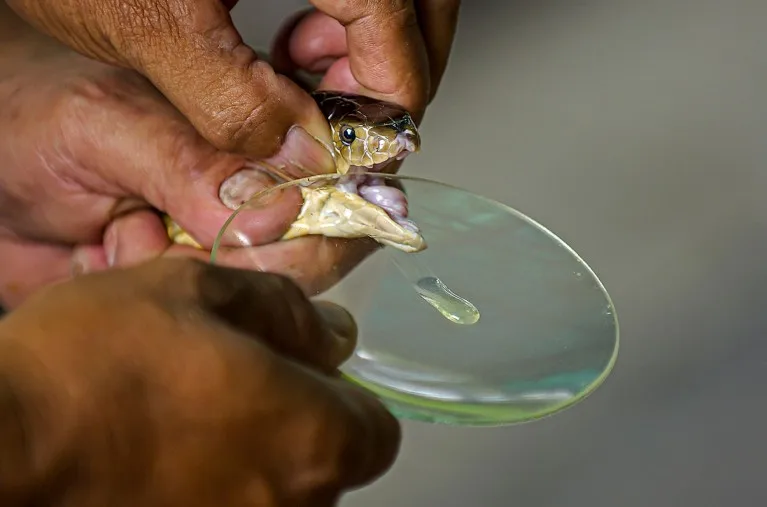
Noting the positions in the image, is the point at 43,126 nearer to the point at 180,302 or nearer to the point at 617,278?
the point at 180,302

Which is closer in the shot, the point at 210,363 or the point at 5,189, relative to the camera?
the point at 210,363

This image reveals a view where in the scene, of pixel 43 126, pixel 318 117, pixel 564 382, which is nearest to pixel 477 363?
pixel 564 382

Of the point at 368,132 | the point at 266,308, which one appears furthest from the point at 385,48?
the point at 266,308

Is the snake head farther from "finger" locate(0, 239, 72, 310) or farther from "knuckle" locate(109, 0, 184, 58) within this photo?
"finger" locate(0, 239, 72, 310)

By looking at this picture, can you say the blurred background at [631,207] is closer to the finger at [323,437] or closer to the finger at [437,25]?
the finger at [437,25]

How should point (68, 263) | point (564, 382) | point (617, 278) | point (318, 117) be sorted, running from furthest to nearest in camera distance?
point (617, 278) < point (68, 263) < point (318, 117) < point (564, 382)

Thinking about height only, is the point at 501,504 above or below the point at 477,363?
below

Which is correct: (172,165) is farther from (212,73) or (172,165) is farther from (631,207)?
(631,207)
